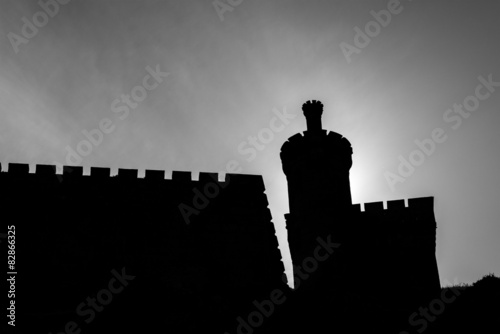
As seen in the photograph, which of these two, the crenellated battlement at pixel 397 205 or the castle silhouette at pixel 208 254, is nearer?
the castle silhouette at pixel 208 254

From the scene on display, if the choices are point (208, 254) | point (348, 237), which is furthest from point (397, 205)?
point (208, 254)

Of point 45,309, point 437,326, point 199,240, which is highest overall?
point 199,240

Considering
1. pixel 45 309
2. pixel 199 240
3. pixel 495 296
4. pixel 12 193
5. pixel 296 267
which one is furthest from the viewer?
pixel 296 267

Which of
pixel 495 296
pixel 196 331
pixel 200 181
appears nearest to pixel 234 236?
pixel 200 181

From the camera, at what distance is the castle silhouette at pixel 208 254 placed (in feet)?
51.0

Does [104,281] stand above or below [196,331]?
above

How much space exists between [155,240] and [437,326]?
12019mm

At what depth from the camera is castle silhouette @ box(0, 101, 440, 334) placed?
51.0 feet

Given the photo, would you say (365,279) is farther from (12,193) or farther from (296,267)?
(12,193)

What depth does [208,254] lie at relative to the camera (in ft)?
56.4

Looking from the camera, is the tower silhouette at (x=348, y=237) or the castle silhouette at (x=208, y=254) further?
the tower silhouette at (x=348, y=237)

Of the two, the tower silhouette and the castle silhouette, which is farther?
the tower silhouette

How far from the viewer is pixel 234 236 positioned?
58.4 ft

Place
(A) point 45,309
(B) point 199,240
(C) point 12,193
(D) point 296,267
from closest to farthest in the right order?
(A) point 45,309 → (C) point 12,193 → (B) point 199,240 → (D) point 296,267
